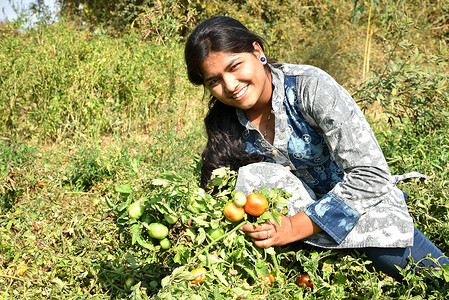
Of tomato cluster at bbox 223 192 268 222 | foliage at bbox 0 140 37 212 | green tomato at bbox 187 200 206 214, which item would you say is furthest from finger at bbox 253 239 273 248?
foliage at bbox 0 140 37 212

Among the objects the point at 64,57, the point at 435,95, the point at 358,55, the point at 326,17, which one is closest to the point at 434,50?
the point at 358,55

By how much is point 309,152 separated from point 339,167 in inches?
5.6

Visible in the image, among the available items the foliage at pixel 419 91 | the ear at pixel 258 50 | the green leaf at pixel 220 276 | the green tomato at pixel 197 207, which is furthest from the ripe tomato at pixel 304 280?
the foliage at pixel 419 91

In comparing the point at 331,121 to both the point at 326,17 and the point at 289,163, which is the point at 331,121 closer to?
the point at 289,163

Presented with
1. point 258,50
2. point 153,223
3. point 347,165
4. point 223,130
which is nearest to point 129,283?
point 153,223

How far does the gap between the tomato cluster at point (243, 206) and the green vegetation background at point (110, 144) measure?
0.25 metres

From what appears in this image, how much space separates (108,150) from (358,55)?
4225 mm

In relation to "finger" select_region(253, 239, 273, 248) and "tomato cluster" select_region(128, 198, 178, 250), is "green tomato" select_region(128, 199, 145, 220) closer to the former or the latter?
"tomato cluster" select_region(128, 198, 178, 250)

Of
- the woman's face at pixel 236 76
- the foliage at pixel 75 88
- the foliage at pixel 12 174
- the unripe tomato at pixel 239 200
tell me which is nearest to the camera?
the unripe tomato at pixel 239 200

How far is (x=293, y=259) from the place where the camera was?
5.31 feet

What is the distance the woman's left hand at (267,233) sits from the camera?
143 centimetres

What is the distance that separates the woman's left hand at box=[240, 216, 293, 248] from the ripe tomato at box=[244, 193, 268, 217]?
0.20 feet

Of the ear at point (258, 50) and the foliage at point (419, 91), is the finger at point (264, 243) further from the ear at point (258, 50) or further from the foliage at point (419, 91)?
the foliage at point (419, 91)

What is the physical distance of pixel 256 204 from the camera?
138 cm
